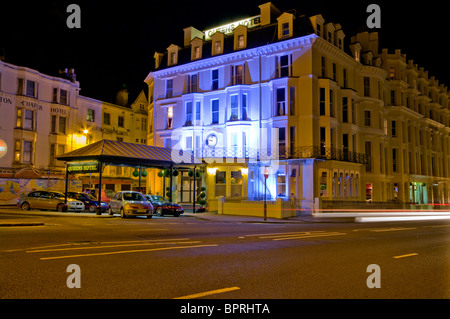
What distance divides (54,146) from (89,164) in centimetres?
1799

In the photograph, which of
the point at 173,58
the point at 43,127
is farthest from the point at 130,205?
the point at 43,127

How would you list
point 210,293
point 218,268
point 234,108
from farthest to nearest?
point 234,108, point 218,268, point 210,293

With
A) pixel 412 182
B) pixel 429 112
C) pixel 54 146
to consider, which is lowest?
pixel 412 182

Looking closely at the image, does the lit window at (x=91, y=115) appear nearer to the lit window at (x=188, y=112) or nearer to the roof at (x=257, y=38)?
the roof at (x=257, y=38)

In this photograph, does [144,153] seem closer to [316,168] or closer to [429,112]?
[316,168]

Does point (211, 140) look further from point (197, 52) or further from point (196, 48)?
point (196, 48)

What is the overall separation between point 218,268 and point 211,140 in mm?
29616

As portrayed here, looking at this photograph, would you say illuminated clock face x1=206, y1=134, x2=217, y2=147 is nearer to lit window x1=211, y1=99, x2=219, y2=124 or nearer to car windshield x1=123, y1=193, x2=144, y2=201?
lit window x1=211, y1=99, x2=219, y2=124

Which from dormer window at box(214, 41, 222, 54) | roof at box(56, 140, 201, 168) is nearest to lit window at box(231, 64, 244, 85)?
dormer window at box(214, 41, 222, 54)

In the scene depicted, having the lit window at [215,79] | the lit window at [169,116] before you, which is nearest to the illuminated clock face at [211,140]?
the lit window at [215,79]

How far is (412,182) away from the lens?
4616 cm

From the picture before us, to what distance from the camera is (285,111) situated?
3334 centimetres

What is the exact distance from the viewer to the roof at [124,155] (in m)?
25.9
